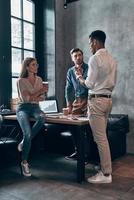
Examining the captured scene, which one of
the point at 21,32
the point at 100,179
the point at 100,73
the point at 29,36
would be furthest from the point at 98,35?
the point at 29,36

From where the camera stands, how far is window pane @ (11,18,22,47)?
4.15 m

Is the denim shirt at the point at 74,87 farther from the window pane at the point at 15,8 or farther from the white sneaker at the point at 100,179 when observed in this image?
the window pane at the point at 15,8

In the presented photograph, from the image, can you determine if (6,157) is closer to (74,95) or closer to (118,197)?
(74,95)

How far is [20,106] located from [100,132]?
3.36ft

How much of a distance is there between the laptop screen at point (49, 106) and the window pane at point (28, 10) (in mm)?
1427

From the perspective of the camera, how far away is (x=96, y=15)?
→ 4.54m

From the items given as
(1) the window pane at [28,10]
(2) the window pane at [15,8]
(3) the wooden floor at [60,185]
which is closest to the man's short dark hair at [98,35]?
(3) the wooden floor at [60,185]

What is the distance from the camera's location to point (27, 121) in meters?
3.16

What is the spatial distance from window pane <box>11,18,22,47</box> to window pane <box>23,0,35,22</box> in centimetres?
23

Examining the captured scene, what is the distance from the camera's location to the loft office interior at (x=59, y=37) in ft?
13.2

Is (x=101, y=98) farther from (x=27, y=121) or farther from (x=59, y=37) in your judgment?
(x=59, y=37)

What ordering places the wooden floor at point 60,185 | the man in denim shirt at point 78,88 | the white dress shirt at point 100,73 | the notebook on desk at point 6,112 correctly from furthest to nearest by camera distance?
the notebook on desk at point 6,112, the man in denim shirt at point 78,88, the white dress shirt at point 100,73, the wooden floor at point 60,185

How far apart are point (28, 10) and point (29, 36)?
43 cm

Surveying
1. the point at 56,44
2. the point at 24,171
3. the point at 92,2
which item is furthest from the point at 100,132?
the point at 92,2
